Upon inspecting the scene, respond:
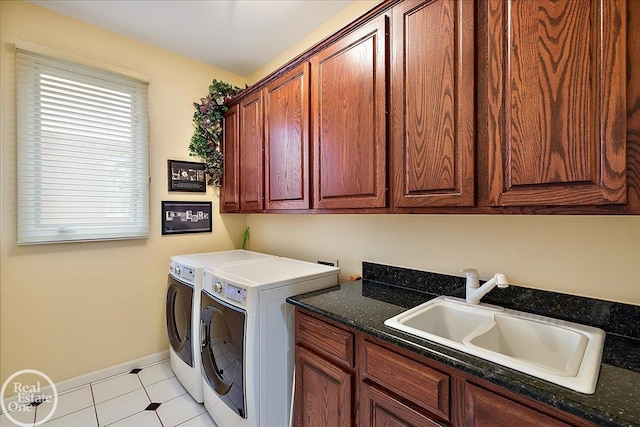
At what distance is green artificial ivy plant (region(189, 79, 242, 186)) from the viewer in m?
2.72

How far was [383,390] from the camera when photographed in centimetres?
111

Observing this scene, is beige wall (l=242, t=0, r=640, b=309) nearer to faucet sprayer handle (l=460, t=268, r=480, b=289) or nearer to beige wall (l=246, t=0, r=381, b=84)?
beige wall (l=246, t=0, r=381, b=84)

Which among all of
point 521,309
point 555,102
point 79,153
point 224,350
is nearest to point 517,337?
point 521,309

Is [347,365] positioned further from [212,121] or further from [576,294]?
[212,121]

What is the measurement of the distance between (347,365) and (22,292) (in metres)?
2.27

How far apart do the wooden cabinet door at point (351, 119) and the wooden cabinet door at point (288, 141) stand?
90 millimetres

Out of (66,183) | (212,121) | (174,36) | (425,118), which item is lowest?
(66,183)

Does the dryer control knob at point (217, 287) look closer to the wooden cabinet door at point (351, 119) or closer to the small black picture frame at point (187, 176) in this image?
the wooden cabinet door at point (351, 119)

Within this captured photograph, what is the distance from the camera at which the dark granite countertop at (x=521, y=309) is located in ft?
2.32

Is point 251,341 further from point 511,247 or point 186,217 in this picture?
point 186,217

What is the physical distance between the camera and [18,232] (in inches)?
75.7

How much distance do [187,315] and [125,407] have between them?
69cm

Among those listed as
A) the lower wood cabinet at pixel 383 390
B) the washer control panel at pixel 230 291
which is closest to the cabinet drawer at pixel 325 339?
the lower wood cabinet at pixel 383 390

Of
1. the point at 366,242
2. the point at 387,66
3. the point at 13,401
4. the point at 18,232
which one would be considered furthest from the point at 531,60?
the point at 13,401
